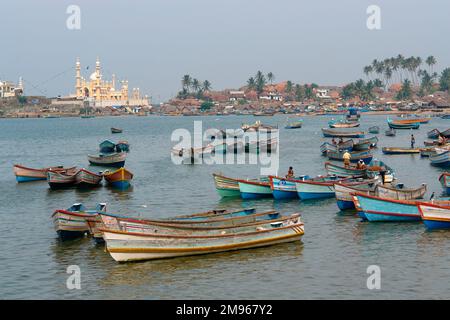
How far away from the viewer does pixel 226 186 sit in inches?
1719

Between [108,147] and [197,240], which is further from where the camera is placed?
[108,147]

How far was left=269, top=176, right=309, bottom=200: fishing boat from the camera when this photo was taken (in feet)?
134

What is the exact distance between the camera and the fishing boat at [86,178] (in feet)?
164

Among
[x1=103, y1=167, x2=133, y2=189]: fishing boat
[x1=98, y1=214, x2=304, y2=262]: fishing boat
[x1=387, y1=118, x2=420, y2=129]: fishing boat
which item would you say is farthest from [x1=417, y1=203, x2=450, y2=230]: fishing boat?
[x1=387, y1=118, x2=420, y2=129]: fishing boat

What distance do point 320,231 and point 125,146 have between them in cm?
5558

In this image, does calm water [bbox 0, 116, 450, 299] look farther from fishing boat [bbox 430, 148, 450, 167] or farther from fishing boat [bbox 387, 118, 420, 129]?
fishing boat [bbox 387, 118, 420, 129]

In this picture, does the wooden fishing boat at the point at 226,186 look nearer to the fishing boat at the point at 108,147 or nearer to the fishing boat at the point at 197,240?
the fishing boat at the point at 197,240

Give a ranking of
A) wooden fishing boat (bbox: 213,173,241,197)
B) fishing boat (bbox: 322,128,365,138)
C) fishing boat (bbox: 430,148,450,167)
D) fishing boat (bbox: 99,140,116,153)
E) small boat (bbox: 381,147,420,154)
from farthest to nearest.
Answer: fishing boat (bbox: 322,128,365,138)
fishing boat (bbox: 99,140,116,153)
small boat (bbox: 381,147,420,154)
fishing boat (bbox: 430,148,450,167)
wooden fishing boat (bbox: 213,173,241,197)

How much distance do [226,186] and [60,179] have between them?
1421 cm

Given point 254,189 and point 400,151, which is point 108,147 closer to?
point 400,151

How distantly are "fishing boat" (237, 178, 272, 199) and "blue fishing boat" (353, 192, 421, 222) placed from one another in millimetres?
10019

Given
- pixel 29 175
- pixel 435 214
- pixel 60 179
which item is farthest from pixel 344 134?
pixel 435 214
